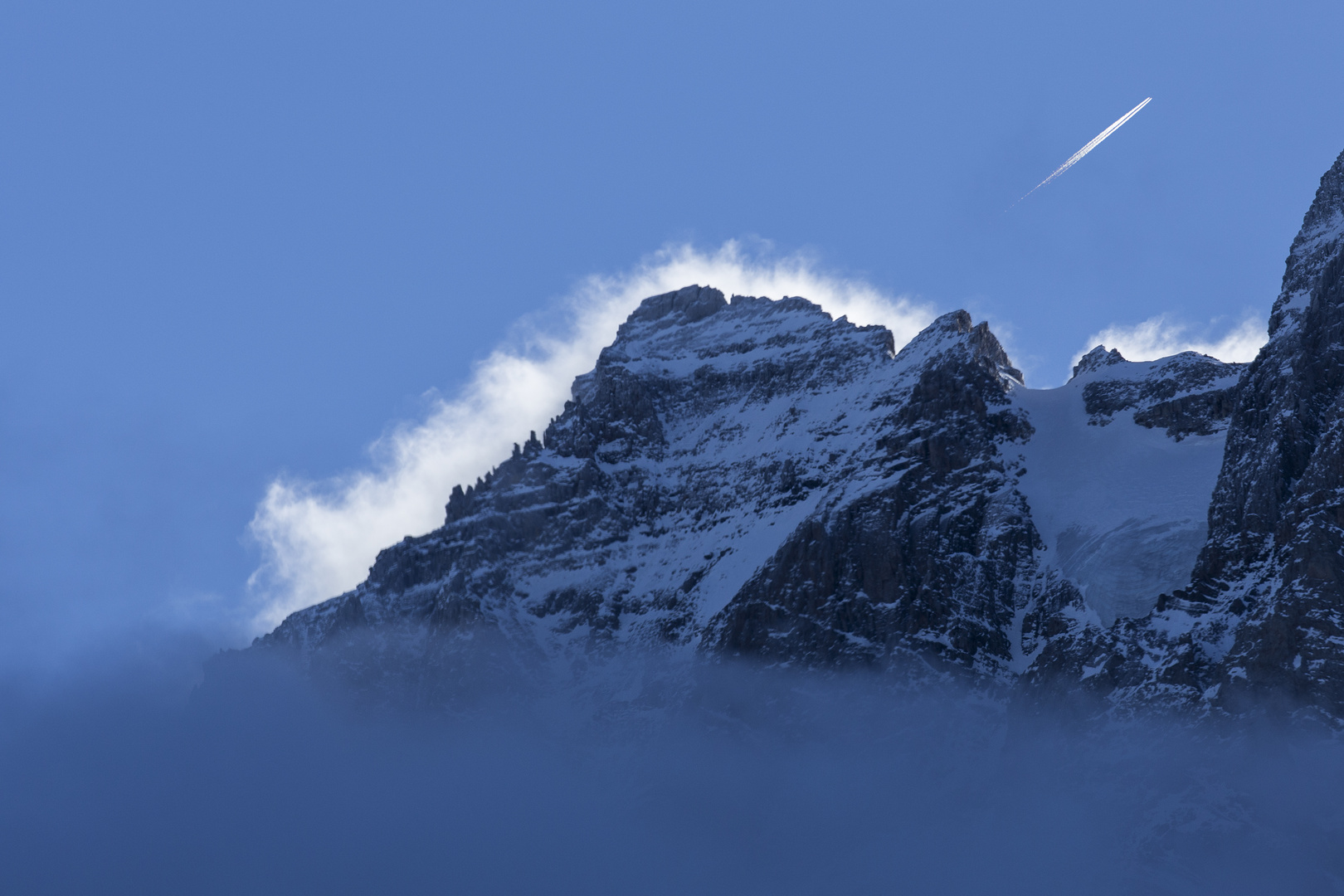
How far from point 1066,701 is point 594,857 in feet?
197

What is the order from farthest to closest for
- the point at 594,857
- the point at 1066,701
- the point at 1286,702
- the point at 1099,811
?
the point at 594,857
the point at 1066,701
the point at 1099,811
the point at 1286,702

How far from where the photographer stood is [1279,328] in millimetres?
179125

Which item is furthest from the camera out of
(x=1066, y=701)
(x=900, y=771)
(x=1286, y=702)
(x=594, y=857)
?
(x=594, y=857)

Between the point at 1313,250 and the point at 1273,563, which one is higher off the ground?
the point at 1313,250

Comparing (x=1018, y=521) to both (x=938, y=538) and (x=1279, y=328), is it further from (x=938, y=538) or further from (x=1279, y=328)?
(x=1279, y=328)

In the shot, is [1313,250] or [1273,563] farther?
[1313,250]

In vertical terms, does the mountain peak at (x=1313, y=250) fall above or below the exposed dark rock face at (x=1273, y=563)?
above

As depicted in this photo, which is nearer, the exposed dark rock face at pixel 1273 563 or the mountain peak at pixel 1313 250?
the exposed dark rock face at pixel 1273 563

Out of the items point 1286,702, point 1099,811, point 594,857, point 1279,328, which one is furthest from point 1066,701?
point 594,857

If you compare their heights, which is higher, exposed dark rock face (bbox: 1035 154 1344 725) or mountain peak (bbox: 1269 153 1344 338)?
mountain peak (bbox: 1269 153 1344 338)

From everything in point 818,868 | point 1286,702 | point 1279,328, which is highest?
point 1279,328

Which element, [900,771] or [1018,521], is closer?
[900,771]

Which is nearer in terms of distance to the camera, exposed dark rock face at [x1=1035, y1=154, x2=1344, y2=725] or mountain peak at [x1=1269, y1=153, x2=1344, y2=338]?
exposed dark rock face at [x1=1035, y1=154, x2=1344, y2=725]

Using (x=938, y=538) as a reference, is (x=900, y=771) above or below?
below
